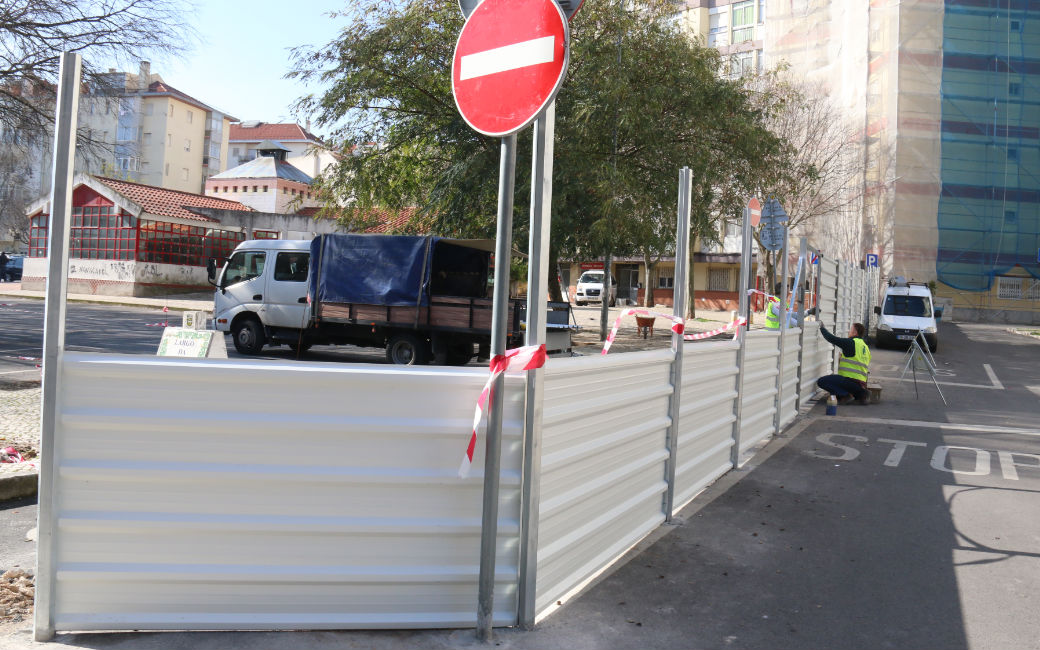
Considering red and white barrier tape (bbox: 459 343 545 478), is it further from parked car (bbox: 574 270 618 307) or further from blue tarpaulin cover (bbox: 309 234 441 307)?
parked car (bbox: 574 270 618 307)

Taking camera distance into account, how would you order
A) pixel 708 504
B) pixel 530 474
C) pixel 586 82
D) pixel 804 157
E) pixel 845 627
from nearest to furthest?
pixel 530 474 → pixel 845 627 → pixel 708 504 → pixel 586 82 → pixel 804 157

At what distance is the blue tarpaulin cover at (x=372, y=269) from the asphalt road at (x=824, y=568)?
7956mm

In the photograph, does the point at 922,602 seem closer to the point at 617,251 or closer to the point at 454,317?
the point at 454,317

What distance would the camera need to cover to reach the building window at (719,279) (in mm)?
51688

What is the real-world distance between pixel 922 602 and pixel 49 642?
4.11 meters

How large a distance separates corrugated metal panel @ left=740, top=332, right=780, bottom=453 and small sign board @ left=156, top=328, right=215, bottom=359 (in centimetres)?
471

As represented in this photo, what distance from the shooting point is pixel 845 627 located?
3.97 meters

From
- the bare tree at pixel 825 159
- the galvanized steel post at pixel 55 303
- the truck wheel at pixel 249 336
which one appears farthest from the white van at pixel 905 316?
the galvanized steel post at pixel 55 303

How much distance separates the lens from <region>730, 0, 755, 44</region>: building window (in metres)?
59.7

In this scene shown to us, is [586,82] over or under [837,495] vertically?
over

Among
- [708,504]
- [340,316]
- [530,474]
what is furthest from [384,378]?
[340,316]

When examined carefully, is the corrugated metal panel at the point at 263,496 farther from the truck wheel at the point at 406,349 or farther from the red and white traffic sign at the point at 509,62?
the truck wheel at the point at 406,349

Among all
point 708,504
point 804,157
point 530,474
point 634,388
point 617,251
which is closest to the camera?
point 530,474

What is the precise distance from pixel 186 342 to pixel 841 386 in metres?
9.33
